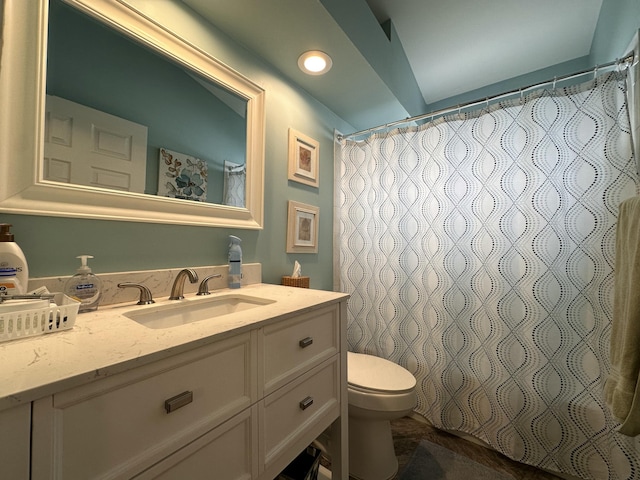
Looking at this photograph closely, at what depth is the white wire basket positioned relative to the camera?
54 cm

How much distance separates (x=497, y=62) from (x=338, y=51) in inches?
57.4

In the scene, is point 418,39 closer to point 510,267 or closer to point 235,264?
Answer: point 510,267

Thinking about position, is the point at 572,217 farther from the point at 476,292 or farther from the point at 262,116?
the point at 262,116

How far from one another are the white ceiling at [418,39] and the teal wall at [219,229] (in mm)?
84

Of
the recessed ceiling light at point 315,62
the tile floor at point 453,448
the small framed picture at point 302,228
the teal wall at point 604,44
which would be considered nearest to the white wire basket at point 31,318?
the small framed picture at point 302,228

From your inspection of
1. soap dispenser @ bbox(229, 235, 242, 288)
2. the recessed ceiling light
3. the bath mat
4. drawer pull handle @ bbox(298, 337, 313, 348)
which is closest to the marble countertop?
drawer pull handle @ bbox(298, 337, 313, 348)

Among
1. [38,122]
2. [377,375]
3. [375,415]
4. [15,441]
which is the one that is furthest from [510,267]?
[38,122]

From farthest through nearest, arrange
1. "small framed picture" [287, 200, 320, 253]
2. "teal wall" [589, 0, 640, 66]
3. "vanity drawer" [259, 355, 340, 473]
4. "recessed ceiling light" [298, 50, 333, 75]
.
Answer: "small framed picture" [287, 200, 320, 253] < "recessed ceiling light" [298, 50, 333, 75] < "teal wall" [589, 0, 640, 66] < "vanity drawer" [259, 355, 340, 473]

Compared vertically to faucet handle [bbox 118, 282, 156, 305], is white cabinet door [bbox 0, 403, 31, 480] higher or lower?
lower

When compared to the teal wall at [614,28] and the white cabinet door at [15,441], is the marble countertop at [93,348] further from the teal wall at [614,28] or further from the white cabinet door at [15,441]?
the teal wall at [614,28]

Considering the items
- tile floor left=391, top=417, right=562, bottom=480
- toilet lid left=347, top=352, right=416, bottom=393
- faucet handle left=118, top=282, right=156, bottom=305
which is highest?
faucet handle left=118, top=282, right=156, bottom=305

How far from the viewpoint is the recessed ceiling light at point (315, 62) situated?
1.38 m

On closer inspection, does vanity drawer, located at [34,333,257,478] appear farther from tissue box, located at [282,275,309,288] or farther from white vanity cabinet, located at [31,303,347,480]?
tissue box, located at [282,275,309,288]

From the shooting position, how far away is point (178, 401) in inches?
21.6
